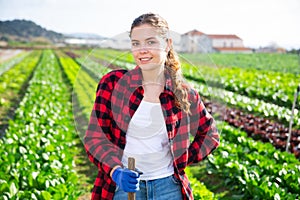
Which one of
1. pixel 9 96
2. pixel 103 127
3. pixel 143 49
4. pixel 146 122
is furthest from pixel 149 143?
pixel 9 96

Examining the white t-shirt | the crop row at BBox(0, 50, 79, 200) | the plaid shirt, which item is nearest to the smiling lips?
the plaid shirt

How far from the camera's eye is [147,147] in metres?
2.05

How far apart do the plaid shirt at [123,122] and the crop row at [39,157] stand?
2085 mm

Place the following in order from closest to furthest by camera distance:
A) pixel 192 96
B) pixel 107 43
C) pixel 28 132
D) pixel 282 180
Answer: pixel 107 43
pixel 192 96
pixel 282 180
pixel 28 132

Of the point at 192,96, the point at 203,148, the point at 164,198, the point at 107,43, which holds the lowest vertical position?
the point at 164,198

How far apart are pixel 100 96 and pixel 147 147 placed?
35 centimetres

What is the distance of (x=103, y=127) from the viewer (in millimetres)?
1981

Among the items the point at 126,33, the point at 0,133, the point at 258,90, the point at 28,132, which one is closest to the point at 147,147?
the point at 126,33

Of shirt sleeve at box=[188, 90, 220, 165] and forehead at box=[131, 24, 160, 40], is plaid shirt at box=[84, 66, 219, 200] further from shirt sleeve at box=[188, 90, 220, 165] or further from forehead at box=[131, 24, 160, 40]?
forehead at box=[131, 24, 160, 40]

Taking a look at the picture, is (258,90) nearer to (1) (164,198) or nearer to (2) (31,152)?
(2) (31,152)

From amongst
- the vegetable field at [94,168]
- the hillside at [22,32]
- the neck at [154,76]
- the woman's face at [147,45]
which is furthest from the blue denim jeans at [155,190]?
the hillside at [22,32]

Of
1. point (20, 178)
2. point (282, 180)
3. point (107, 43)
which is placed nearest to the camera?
point (107, 43)

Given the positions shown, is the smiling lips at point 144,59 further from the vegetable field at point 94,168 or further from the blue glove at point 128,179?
the blue glove at point 128,179

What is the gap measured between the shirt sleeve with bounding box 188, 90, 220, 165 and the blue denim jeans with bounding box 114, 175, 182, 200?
0.19m
